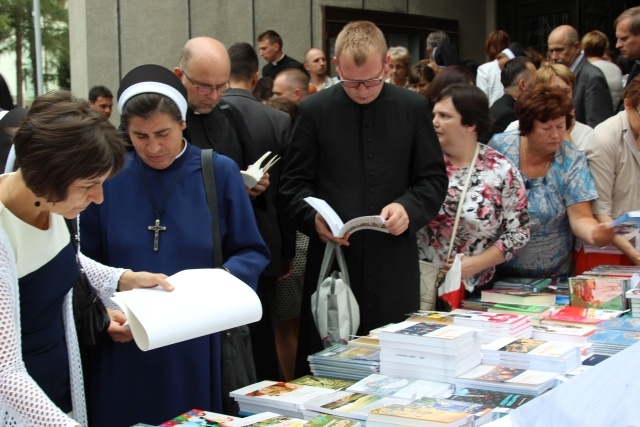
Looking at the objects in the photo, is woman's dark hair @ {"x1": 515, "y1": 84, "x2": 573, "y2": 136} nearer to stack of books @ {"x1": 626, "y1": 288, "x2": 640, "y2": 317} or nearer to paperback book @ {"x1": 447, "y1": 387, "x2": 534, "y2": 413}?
stack of books @ {"x1": 626, "y1": 288, "x2": 640, "y2": 317}

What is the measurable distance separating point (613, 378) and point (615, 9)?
10961mm

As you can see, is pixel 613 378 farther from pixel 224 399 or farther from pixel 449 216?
pixel 449 216

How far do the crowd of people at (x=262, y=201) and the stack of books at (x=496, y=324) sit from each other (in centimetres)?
49

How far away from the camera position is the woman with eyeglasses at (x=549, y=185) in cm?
400

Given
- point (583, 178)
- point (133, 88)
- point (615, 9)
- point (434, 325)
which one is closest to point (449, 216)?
point (583, 178)

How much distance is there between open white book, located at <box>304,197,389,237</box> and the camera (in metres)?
3.25

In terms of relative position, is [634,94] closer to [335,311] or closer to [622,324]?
[622,324]

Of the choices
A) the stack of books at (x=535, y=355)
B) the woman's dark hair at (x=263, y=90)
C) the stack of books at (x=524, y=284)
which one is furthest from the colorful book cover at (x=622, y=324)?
the woman's dark hair at (x=263, y=90)

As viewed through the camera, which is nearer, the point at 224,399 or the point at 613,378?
the point at 613,378

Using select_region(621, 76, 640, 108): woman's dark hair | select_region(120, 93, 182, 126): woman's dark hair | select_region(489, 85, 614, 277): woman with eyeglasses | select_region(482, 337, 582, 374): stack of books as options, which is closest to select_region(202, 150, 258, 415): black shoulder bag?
select_region(120, 93, 182, 126): woman's dark hair

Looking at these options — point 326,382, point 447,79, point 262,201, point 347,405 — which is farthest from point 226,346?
point 447,79

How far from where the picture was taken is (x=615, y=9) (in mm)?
11422

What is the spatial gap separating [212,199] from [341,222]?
717mm

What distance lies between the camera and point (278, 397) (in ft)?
8.04
